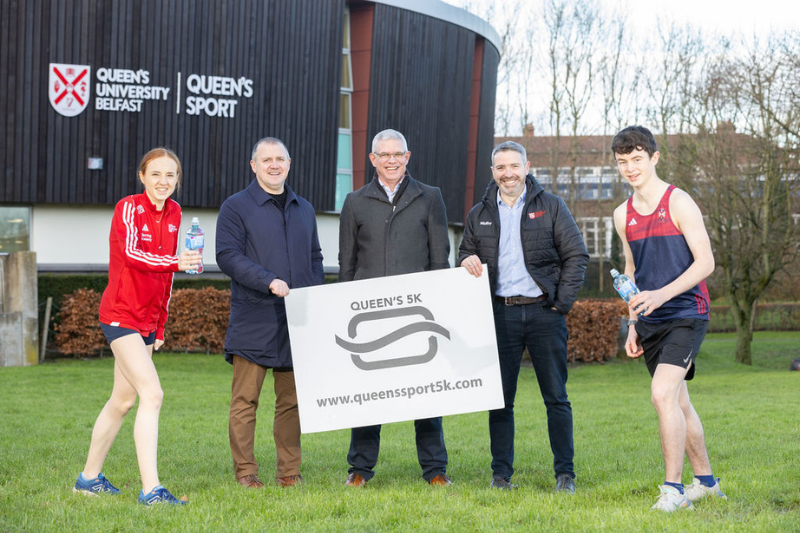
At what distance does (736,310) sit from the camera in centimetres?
2781

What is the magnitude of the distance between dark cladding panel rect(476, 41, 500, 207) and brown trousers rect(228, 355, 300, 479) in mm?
28519

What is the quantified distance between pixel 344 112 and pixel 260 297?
23.6m

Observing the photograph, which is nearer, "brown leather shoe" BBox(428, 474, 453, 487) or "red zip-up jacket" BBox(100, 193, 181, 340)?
"red zip-up jacket" BBox(100, 193, 181, 340)

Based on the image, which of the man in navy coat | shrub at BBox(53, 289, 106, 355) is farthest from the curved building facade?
the man in navy coat

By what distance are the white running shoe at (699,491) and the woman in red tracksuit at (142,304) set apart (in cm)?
330

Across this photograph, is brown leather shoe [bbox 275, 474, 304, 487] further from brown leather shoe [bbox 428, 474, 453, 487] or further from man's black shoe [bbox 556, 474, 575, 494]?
man's black shoe [bbox 556, 474, 575, 494]

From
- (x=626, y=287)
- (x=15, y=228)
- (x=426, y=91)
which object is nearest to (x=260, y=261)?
(x=626, y=287)

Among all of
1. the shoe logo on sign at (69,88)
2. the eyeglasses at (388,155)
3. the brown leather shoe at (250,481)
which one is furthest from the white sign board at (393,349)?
the shoe logo on sign at (69,88)

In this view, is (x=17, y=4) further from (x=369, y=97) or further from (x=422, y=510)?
(x=422, y=510)

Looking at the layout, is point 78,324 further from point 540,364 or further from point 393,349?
point 540,364

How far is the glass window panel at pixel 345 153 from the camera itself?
1139 inches

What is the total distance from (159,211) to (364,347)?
1.78 metres

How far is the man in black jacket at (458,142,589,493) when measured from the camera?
609 centimetres

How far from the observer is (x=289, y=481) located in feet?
20.4
